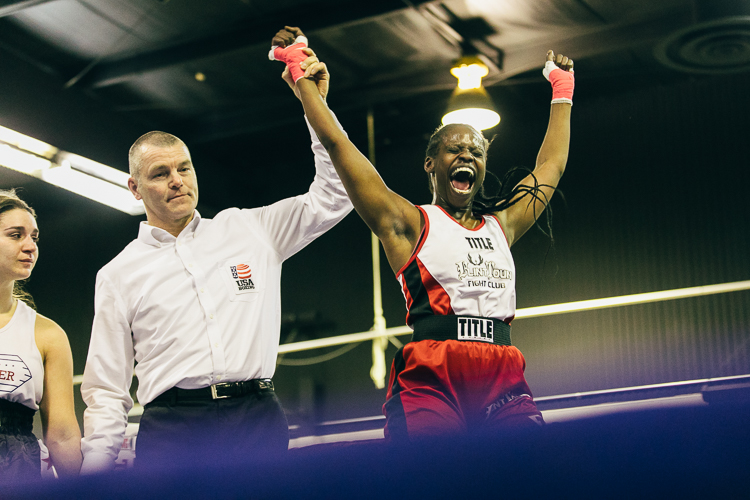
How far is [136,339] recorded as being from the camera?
75.0 inches

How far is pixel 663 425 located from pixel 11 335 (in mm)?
1923

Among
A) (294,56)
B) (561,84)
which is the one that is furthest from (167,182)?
(561,84)

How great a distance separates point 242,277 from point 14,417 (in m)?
0.76

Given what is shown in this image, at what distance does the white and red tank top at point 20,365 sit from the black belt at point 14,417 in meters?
0.01

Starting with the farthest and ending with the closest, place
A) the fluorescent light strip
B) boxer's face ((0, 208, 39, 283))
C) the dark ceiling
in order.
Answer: the fluorescent light strip < the dark ceiling < boxer's face ((0, 208, 39, 283))

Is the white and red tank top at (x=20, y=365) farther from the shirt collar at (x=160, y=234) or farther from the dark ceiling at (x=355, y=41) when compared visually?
the dark ceiling at (x=355, y=41)

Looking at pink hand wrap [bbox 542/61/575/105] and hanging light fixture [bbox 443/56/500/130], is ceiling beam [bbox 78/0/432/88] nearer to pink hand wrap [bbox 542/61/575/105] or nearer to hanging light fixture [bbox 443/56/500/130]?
hanging light fixture [bbox 443/56/500/130]

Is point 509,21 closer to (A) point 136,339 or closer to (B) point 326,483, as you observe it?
(A) point 136,339

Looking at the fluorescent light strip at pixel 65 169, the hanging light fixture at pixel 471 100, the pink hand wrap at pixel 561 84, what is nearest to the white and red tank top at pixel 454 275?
→ the pink hand wrap at pixel 561 84

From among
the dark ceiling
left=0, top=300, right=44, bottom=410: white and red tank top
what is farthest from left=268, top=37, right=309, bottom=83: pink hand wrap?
the dark ceiling

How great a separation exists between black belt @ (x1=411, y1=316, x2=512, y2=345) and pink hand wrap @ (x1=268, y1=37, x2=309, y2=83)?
69 centimetres

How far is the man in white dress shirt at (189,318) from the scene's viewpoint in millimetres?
1750

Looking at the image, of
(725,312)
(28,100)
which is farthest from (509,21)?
(28,100)

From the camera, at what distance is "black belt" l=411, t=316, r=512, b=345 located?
166 cm
